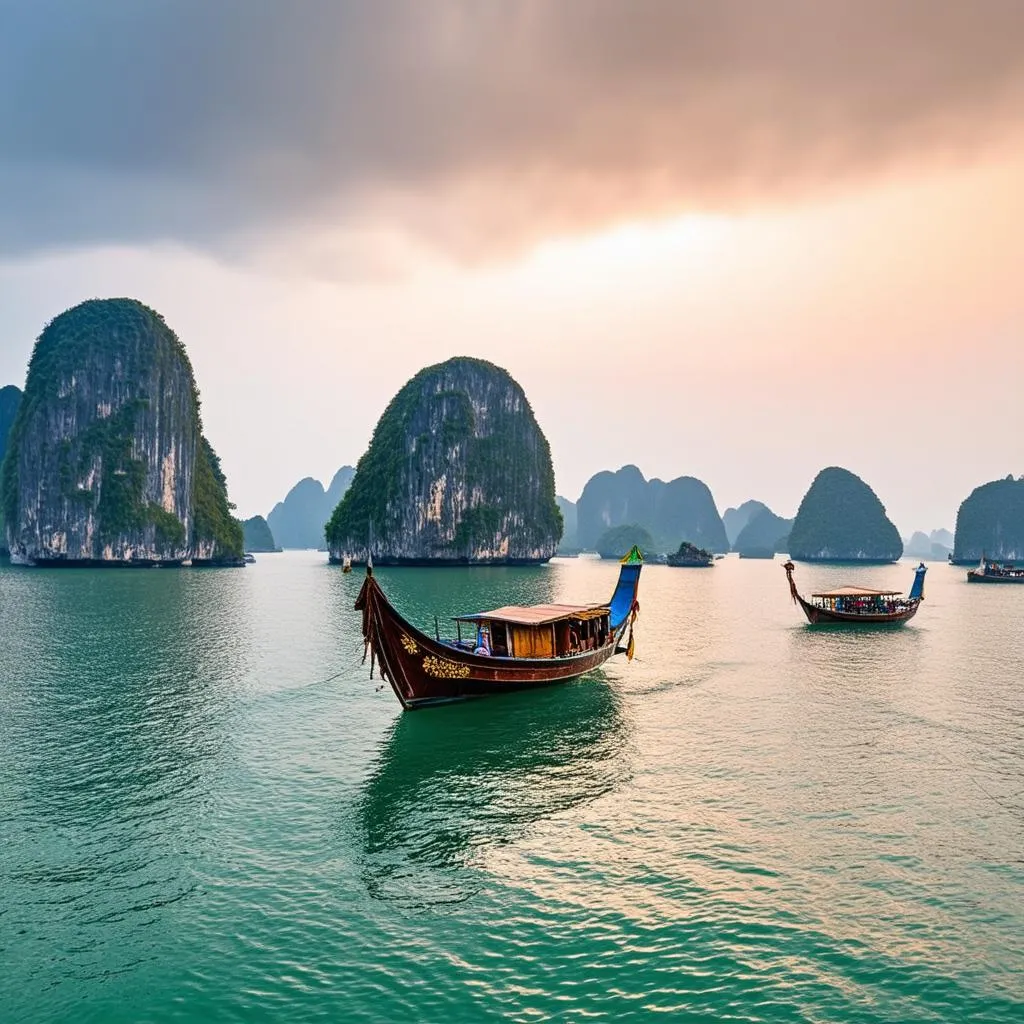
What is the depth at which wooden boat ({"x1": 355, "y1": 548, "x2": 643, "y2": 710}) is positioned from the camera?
2059cm

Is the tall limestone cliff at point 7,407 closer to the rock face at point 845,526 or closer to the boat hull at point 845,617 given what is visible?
the boat hull at point 845,617

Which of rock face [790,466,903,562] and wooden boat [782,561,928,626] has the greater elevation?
rock face [790,466,903,562]

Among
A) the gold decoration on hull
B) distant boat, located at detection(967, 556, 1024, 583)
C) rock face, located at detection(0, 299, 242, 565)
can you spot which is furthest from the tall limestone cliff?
distant boat, located at detection(967, 556, 1024, 583)

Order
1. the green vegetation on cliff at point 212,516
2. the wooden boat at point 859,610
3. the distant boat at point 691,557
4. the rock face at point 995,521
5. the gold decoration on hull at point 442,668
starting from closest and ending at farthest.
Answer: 1. the gold decoration on hull at point 442,668
2. the wooden boat at point 859,610
3. the green vegetation on cliff at point 212,516
4. the distant boat at point 691,557
5. the rock face at point 995,521

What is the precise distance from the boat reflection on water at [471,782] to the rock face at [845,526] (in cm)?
17427

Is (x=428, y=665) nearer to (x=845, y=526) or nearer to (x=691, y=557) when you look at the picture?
(x=691, y=557)

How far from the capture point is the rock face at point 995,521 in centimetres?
16288

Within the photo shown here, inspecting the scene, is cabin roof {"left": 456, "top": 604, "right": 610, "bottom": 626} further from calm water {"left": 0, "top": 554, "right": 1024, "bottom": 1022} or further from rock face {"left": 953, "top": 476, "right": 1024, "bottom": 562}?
rock face {"left": 953, "top": 476, "right": 1024, "bottom": 562}

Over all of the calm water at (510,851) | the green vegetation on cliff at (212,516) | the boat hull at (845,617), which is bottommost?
the calm water at (510,851)

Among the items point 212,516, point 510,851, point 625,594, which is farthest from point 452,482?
point 510,851

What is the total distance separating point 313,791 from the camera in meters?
15.7

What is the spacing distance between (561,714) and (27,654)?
2468 cm

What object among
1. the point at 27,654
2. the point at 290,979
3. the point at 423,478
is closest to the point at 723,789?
the point at 290,979

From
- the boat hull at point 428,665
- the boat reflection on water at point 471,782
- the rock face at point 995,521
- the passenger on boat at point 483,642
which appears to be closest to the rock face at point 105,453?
the passenger on boat at point 483,642
